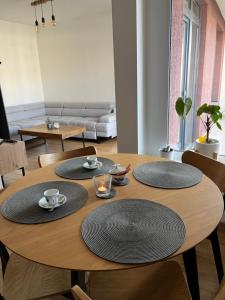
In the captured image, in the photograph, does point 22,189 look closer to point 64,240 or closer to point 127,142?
point 64,240

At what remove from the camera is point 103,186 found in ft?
3.96

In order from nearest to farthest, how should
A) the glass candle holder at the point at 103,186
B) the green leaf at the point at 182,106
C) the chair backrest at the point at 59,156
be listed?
the glass candle holder at the point at 103,186, the chair backrest at the point at 59,156, the green leaf at the point at 182,106

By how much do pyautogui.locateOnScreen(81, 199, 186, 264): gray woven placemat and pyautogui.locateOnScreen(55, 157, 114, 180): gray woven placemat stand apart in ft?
1.19

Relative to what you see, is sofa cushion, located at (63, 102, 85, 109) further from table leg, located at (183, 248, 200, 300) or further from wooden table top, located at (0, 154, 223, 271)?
table leg, located at (183, 248, 200, 300)

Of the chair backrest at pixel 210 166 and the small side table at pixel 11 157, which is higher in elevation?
the chair backrest at pixel 210 166

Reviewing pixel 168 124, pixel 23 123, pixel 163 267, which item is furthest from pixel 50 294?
pixel 23 123

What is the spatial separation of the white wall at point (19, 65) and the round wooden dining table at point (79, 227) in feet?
16.3

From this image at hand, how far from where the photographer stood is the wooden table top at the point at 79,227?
2.58 feet

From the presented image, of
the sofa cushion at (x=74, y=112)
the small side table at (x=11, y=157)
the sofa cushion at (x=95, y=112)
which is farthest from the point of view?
the sofa cushion at (x=74, y=112)

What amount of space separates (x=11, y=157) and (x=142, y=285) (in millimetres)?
2495

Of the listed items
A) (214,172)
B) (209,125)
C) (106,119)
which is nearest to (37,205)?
(214,172)

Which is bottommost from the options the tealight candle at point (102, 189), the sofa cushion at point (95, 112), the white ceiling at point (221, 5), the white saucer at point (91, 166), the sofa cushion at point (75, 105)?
the sofa cushion at point (95, 112)

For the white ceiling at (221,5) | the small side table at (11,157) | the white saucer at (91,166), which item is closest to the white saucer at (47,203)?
Result: the white saucer at (91,166)

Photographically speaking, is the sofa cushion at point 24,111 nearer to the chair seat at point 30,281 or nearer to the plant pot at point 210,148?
the plant pot at point 210,148
